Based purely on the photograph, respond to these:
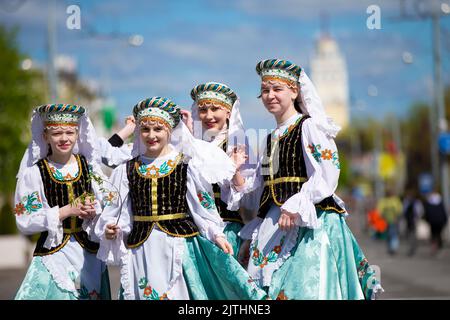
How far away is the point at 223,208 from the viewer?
22.8 ft

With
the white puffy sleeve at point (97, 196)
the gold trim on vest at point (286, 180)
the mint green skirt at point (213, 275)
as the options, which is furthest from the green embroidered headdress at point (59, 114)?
the gold trim on vest at point (286, 180)

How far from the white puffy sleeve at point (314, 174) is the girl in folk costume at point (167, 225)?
578 mm

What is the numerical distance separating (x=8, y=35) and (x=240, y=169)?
98.4 feet

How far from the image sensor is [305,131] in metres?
6.35

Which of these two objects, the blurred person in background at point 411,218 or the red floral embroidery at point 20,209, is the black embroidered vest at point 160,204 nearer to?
the red floral embroidery at point 20,209

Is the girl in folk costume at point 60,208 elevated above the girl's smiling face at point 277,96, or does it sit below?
below

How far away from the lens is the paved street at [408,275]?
1174 centimetres

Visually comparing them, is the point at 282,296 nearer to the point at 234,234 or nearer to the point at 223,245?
the point at 223,245

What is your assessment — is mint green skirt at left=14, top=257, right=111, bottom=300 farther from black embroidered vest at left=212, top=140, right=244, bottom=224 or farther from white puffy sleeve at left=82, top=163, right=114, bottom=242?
black embroidered vest at left=212, top=140, right=244, bottom=224

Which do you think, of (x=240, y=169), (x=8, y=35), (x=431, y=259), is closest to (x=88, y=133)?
(x=240, y=169)

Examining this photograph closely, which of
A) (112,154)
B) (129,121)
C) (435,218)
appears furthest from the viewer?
(435,218)

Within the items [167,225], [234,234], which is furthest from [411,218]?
[167,225]

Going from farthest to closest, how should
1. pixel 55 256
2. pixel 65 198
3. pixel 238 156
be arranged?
pixel 238 156 < pixel 65 198 < pixel 55 256

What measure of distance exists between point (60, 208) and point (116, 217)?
52cm
